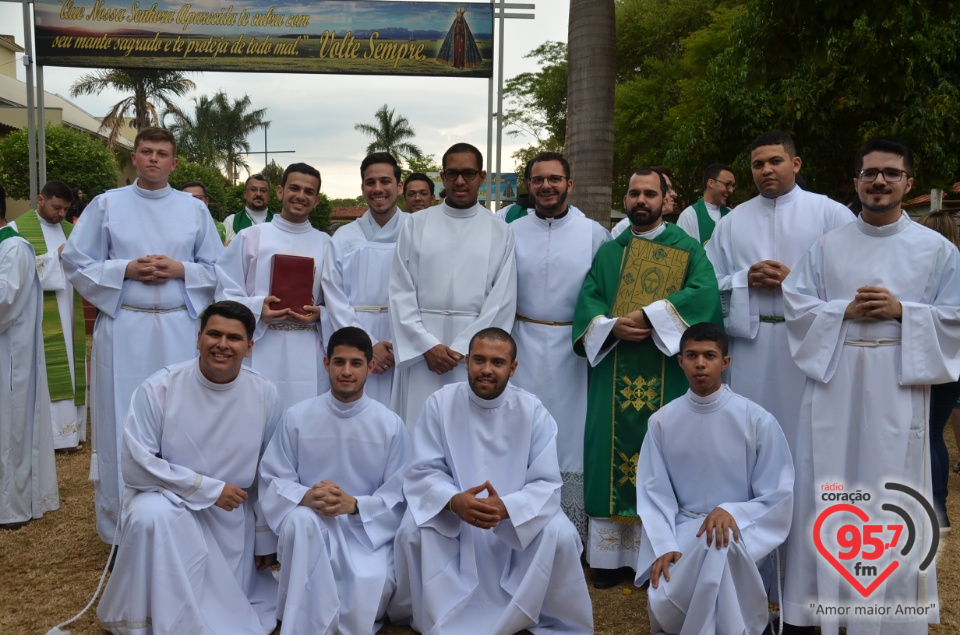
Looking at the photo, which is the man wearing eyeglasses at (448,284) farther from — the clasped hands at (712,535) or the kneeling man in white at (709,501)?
the clasped hands at (712,535)

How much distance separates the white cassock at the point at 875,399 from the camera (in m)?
4.45

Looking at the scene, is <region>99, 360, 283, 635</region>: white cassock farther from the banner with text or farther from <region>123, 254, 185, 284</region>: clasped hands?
the banner with text

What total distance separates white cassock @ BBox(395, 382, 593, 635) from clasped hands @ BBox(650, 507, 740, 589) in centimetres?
38

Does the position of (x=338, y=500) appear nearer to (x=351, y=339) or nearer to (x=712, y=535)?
(x=351, y=339)

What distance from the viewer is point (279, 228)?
6.18m

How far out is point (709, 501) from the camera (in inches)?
184

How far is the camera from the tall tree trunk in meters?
9.45

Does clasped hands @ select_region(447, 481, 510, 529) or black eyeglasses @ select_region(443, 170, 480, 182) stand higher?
black eyeglasses @ select_region(443, 170, 480, 182)

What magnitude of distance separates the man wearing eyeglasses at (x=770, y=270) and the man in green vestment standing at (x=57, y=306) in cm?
594

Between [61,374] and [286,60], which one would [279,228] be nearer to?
[61,374]

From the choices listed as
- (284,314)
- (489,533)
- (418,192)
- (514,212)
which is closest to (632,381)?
(489,533)

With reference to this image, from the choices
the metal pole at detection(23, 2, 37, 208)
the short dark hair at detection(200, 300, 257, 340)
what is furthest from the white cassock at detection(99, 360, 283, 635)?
the metal pole at detection(23, 2, 37, 208)

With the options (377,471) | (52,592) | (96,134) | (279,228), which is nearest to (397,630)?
(377,471)

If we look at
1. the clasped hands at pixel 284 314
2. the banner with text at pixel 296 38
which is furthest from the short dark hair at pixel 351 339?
the banner with text at pixel 296 38
